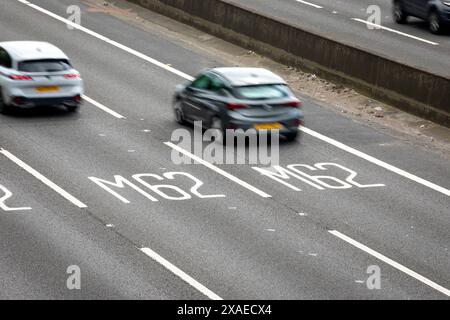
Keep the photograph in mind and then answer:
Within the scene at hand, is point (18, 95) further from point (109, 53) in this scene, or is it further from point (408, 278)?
point (408, 278)

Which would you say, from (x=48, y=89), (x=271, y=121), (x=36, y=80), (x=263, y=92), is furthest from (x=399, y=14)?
(x=36, y=80)

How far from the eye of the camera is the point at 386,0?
43.9 meters

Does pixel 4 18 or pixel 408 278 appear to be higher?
pixel 408 278

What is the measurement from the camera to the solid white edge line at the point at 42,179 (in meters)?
21.4

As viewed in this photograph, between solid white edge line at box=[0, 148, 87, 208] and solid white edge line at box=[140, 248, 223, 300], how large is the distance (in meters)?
2.96

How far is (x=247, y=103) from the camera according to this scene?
83.4 feet

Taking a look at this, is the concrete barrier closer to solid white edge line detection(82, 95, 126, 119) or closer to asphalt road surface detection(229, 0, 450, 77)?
asphalt road surface detection(229, 0, 450, 77)

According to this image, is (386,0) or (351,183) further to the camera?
(386,0)

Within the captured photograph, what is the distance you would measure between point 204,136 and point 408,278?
31.3 ft

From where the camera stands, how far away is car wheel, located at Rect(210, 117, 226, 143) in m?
25.8

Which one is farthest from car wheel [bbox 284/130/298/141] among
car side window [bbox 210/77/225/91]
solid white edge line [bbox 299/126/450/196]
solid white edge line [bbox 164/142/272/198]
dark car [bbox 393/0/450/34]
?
dark car [bbox 393/0/450/34]

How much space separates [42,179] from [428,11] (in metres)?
19.1
